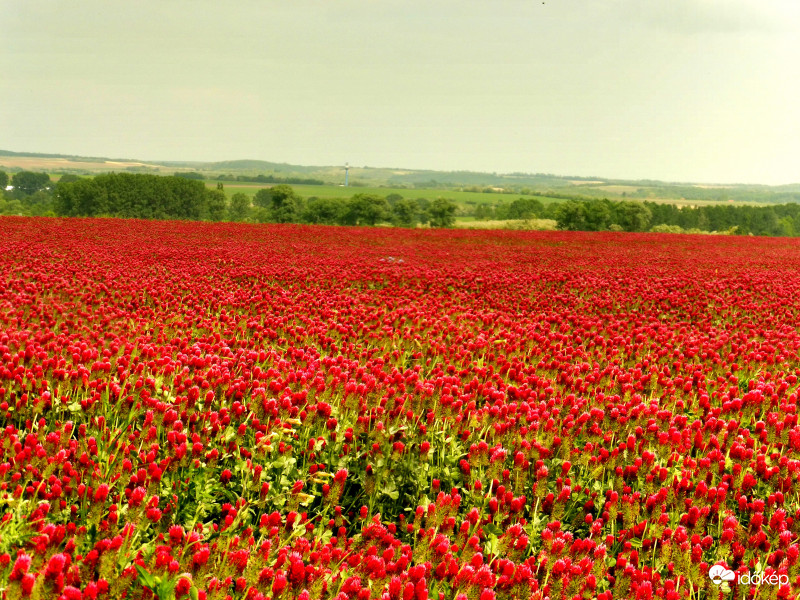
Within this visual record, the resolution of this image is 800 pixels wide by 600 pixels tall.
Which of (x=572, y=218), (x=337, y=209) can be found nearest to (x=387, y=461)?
(x=572, y=218)

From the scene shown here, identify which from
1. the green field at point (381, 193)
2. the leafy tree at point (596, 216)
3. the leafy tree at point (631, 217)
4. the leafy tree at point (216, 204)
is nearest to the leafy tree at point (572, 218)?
the leafy tree at point (596, 216)

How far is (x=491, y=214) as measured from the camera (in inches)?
4343

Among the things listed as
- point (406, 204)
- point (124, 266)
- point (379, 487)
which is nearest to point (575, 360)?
point (379, 487)

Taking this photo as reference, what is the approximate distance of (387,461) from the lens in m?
4.79

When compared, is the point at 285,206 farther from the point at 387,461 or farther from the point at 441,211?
the point at 387,461

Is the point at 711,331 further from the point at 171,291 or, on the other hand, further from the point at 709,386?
the point at 171,291

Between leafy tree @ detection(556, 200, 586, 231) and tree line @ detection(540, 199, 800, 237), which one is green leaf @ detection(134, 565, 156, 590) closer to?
tree line @ detection(540, 199, 800, 237)

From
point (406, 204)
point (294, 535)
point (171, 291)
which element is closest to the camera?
point (294, 535)

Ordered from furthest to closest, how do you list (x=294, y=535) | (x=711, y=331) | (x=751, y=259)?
1. (x=751, y=259)
2. (x=711, y=331)
3. (x=294, y=535)

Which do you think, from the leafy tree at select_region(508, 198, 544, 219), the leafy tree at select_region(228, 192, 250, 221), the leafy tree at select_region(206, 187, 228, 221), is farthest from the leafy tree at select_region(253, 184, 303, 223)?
the leafy tree at select_region(508, 198, 544, 219)

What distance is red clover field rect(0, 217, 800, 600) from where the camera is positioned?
331 cm

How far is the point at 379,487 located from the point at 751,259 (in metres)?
26.1

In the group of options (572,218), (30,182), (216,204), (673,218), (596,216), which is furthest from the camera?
(30,182)

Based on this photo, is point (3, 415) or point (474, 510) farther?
point (3, 415)
